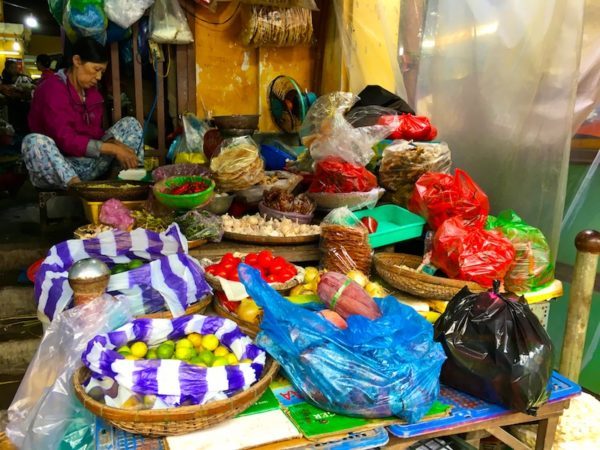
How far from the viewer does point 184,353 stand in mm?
1752

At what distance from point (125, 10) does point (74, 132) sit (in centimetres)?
116

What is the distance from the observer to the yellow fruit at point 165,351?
1735mm

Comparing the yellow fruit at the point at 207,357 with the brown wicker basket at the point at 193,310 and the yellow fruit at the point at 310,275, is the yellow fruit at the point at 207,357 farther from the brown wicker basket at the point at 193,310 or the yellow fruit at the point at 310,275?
the yellow fruit at the point at 310,275

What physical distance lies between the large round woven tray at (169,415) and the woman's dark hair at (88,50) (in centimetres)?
338

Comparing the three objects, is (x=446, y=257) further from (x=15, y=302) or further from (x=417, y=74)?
(x=15, y=302)

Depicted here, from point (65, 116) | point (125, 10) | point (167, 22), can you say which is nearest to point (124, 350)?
point (65, 116)

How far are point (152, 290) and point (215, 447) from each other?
94 cm

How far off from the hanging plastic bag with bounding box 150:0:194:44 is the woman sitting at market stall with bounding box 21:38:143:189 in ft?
1.78

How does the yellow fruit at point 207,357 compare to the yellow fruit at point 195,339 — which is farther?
the yellow fruit at point 195,339

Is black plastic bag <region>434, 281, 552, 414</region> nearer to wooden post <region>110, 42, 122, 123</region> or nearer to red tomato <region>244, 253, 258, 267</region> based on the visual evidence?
red tomato <region>244, 253, 258, 267</region>

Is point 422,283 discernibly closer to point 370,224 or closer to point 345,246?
point 345,246

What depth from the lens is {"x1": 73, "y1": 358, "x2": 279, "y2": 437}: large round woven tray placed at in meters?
1.47

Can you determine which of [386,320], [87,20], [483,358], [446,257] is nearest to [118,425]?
[386,320]

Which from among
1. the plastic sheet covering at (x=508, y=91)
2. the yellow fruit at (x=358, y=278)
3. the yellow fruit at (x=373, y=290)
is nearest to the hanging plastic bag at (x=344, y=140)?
the plastic sheet covering at (x=508, y=91)
